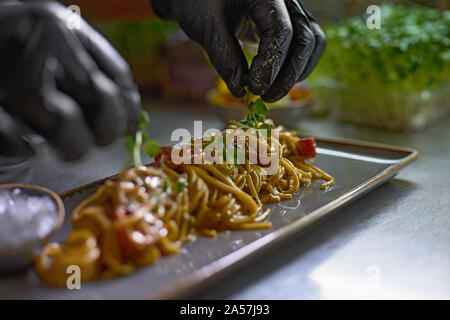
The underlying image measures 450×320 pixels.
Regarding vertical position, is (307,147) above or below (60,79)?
below

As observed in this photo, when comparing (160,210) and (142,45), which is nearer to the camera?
(160,210)

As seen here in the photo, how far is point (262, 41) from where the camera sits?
1.85 meters

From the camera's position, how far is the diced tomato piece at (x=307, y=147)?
2076 millimetres

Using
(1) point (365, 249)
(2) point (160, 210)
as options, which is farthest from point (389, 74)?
(2) point (160, 210)

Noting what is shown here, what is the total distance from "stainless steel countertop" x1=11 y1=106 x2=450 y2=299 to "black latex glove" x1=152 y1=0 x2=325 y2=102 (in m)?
0.56

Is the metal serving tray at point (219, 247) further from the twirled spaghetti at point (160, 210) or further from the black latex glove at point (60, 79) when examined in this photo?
the black latex glove at point (60, 79)

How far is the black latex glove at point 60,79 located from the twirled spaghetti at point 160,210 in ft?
0.63

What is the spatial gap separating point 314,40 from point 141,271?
3.93ft

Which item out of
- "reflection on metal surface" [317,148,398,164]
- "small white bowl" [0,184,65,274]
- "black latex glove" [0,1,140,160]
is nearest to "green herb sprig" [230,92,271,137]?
"reflection on metal surface" [317,148,398,164]

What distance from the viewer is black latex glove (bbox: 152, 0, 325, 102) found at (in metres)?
1.82

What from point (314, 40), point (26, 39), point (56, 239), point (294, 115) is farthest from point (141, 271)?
point (294, 115)

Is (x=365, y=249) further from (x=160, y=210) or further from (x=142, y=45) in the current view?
(x=142, y=45)

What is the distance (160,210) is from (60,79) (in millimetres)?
451

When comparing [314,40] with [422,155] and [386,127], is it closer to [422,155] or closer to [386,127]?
[422,155]
